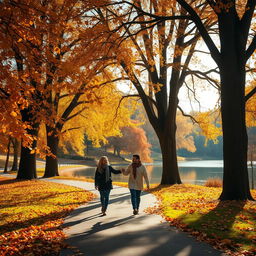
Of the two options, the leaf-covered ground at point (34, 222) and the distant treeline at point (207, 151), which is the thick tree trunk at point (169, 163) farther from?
the distant treeline at point (207, 151)

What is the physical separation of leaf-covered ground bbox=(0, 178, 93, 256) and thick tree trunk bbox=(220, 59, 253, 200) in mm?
5369

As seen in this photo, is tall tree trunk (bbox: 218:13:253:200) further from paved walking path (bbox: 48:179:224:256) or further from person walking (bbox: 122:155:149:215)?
paved walking path (bbox: 48:179:224:256)

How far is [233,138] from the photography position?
10.4 meters

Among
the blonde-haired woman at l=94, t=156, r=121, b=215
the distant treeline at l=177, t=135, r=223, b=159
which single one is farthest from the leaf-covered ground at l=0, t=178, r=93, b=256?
the distant treeline at l=177, t=135, r=223, b=159

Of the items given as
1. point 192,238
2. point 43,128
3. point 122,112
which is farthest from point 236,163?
point 43,128

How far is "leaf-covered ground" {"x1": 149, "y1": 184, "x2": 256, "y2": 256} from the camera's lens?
18.8 feet

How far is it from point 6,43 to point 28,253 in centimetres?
438

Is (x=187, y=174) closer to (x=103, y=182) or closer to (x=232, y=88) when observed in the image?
(x=232, y=88)

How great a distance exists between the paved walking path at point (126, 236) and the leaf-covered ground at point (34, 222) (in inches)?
12.8

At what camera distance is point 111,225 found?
7.49 meters

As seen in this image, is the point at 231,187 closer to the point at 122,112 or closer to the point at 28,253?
the point at 28,253

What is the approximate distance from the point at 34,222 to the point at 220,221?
4752mm

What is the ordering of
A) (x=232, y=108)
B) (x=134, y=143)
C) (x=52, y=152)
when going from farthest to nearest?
(x=134, y=143)
(x=52, y=152)
(x=232, y=108)

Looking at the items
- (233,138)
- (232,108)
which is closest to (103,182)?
(233,138)
